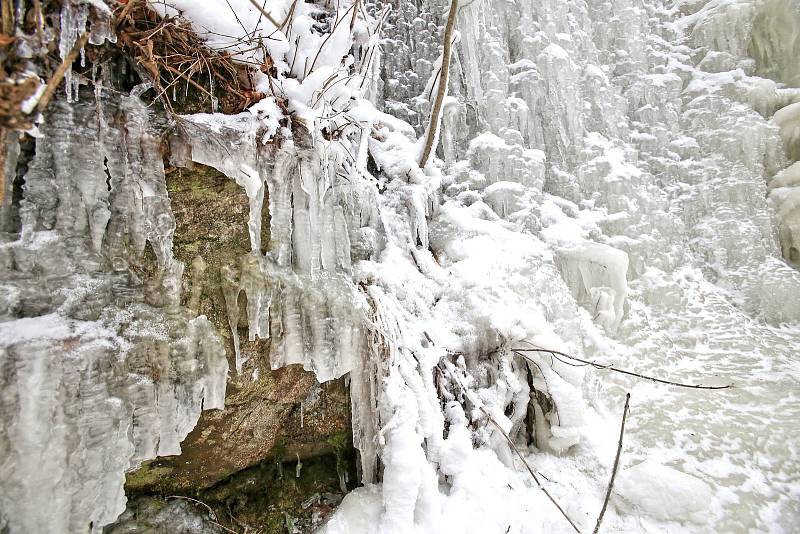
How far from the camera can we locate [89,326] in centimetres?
148

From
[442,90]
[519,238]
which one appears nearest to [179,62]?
[442,90]

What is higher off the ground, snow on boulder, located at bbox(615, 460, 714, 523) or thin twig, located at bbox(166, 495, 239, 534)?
thin twig, located at bbox(166, 495, 239, 534)

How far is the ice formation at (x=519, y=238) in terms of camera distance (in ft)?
6.28

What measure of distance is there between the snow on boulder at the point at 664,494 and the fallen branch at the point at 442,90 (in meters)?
2.96

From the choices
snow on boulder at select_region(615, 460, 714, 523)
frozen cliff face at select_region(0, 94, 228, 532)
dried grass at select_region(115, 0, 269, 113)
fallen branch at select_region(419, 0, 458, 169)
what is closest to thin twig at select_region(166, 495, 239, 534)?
frozen cliff face at select_region(0, 94, 228, 532)

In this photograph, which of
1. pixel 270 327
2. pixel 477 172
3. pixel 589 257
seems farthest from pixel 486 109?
pixel 270 327

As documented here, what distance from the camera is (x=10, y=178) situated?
132 centimetres

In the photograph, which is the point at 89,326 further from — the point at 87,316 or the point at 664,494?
the point at 664,494

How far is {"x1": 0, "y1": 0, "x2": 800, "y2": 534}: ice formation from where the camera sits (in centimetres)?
192

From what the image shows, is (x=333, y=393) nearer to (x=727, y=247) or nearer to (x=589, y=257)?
(x=589, y=257)

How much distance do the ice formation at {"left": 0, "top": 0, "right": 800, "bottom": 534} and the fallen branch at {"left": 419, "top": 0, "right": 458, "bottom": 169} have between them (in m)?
0.15

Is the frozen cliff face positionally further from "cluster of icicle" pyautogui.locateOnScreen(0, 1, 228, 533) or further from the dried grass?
the dried grass

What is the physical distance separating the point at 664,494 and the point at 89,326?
137 inches

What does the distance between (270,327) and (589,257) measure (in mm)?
3406
